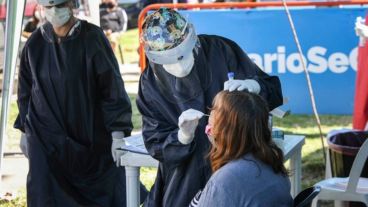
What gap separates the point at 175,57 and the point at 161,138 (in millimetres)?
357

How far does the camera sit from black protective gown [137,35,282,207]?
3270 millimetres

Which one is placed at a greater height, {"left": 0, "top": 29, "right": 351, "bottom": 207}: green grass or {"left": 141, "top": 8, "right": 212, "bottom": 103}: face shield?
{"left": 141, "top": 8, "right": 212, "bottom": 103}: face shield

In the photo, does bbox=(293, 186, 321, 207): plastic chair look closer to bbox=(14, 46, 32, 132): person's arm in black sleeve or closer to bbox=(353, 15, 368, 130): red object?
bbox=(14, 46, 32, 132): person's arm in black sleeve

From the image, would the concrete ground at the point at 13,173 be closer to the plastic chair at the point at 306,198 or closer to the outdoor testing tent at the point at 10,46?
the outdoor testing tent at the point at 10,46

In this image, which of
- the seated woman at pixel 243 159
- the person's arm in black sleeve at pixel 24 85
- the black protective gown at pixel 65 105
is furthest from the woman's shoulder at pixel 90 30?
the seated woman at pixel 243 159

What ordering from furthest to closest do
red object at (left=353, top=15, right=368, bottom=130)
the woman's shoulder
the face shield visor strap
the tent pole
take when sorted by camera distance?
red object at (left=353, top=15, right=368, bottom=130)
the tent pole
the woman's shoulder
the face shield visor strap

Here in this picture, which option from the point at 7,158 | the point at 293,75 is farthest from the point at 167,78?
the point at 293,75

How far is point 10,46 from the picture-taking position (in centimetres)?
493

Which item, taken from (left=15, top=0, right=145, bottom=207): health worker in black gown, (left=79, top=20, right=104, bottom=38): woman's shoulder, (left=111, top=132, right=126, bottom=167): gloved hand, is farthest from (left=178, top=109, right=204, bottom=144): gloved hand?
(left=79, top=20, right=104, bottom=38): woman's shoulder

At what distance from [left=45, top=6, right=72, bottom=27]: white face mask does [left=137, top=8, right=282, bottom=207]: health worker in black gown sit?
132cm

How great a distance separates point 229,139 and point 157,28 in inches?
28.4

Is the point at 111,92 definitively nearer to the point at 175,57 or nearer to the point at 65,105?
the point at 65,105

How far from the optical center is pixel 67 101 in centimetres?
462

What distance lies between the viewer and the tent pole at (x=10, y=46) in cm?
482
